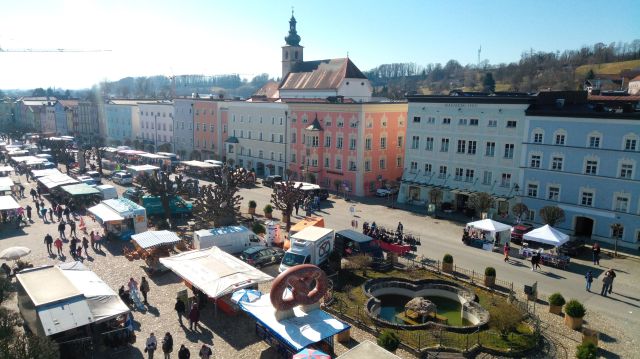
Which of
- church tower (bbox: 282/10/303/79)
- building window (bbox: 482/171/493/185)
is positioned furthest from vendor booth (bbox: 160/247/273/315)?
church tower (bbox: 282/10/303/79)

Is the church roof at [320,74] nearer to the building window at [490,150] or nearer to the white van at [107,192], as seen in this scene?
the building window at [490,150]

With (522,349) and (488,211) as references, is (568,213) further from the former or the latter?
(522,349)

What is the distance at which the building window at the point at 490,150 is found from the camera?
1505 inches

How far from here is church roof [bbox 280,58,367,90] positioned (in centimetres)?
6476

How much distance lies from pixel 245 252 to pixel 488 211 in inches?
846

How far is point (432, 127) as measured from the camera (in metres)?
42.4

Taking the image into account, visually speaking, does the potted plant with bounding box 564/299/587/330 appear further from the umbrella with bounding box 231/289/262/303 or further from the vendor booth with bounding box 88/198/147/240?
the vendor booth with bounding box 88/198/147/240

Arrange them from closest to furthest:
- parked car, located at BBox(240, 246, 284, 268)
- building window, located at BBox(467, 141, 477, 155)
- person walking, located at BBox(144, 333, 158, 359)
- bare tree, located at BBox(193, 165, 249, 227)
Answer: person walking, located at BBox(144, 333, 158, 359)
parked car, located at BBox(240, 246, 284, 268)
bare tree, located at BBox(193, 165, 249, 227)
building window, located at BBox(467, 141, 477, 155)

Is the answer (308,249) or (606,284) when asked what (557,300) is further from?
(308,249)

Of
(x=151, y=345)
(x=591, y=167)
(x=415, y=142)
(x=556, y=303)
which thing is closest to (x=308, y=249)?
(x=151, y=345)

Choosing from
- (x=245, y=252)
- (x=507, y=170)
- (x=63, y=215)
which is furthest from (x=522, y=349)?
(x=63, y=215)

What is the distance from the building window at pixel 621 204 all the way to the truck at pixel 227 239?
24.9 m

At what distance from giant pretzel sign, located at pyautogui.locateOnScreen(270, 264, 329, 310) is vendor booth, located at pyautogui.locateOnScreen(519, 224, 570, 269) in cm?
1637

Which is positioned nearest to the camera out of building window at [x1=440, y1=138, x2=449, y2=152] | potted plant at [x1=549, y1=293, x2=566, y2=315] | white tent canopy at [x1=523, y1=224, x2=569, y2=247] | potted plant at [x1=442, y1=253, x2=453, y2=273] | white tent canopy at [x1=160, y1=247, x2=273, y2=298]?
white tent canopy at [x1=160, y1=247, x2=273, y2=298]
